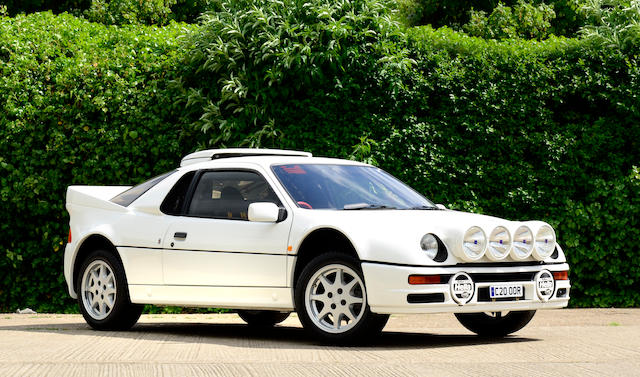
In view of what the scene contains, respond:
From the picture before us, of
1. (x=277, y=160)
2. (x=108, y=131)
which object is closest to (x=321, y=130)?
(x=108, y=131)

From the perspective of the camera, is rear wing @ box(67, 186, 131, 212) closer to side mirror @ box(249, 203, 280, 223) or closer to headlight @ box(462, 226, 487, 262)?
side mirror @ box(249, 203, 280, 223)

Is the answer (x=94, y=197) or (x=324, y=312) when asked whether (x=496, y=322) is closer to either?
(x=324, y=312)

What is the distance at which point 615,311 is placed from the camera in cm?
1226

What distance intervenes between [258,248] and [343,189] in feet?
3.34

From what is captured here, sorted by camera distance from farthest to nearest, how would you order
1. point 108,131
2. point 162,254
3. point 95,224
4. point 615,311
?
1. point 108,131
2. point 615,311
3. point 95,224
4. point 162,254

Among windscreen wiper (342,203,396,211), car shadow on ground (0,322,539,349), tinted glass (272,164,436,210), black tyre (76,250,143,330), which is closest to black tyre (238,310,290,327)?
car shadow on ground (0,322,539,349)

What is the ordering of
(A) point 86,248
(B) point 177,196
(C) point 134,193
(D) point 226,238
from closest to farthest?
(D) point 226,238
(B) point 177,196
(C) point 134,193
(A) point 86,248

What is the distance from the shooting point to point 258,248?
8.41 m

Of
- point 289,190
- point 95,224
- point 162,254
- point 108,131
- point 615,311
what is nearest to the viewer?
point 289,190

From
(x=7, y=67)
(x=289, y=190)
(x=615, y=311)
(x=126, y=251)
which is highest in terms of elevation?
(x=7, y=67)

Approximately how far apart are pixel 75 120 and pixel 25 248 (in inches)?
75.3

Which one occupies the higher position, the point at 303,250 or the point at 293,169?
the point at 293,169

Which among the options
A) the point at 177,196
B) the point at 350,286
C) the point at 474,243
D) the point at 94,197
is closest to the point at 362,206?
the point at 350,286

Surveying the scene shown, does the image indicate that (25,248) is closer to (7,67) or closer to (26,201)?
(26,201)
